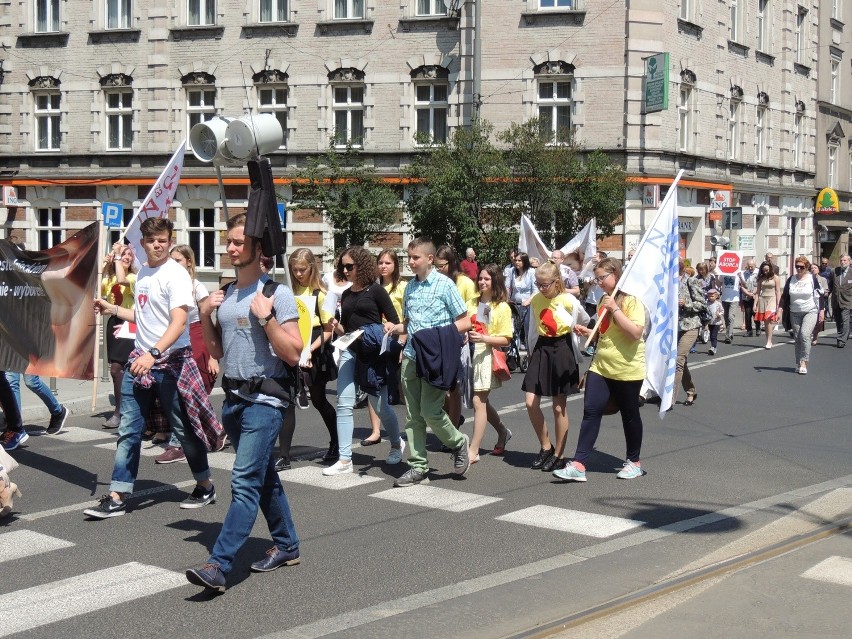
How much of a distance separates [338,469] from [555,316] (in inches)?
84.2

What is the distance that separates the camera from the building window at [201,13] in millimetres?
32688

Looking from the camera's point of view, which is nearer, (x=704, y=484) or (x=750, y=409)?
(x=704, y=484)

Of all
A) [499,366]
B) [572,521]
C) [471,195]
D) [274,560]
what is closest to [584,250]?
[471,195]

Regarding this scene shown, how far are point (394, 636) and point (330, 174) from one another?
23.3 meters

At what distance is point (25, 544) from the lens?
6938mm

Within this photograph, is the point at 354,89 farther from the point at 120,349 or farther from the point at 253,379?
the point at 253,379

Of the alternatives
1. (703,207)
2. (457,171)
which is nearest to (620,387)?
(457,171)

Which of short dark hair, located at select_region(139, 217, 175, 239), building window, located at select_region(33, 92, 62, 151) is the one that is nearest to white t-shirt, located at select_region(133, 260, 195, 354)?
short dark hair, located at select_region(139, 217, 175, 239)

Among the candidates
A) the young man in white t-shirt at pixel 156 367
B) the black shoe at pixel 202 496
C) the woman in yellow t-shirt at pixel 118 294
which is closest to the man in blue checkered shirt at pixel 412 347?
the black shoe at pixel 202 496

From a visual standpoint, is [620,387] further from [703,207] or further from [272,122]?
[703,207]

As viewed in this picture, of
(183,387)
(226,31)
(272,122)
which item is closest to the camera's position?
(183,387)

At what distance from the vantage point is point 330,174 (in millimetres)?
27828

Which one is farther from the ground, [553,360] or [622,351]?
[622,351]

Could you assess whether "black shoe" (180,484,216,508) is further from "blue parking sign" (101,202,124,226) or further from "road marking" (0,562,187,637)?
"blue parking sign" (101,202,124,226)
